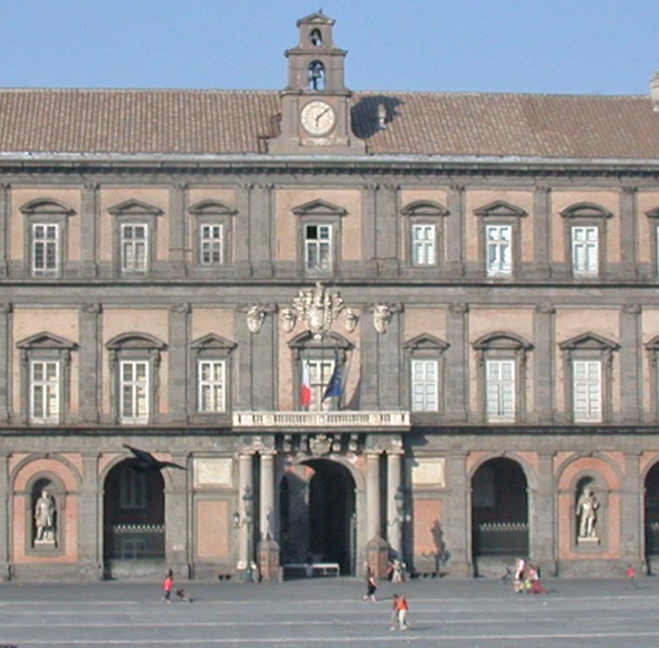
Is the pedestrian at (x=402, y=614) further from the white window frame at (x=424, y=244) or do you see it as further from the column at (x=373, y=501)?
the white window frame at (x=424, y=244)

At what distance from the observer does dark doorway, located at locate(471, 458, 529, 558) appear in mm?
96938

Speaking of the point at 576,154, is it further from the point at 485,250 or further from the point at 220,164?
the point at 220,164

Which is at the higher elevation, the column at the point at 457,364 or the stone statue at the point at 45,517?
the column at the point at 457,364

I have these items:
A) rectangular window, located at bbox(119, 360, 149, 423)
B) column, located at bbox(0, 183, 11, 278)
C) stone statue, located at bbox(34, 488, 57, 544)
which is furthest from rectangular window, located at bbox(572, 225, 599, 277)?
stone statue, located at bbox(34, 488, 57, 544)

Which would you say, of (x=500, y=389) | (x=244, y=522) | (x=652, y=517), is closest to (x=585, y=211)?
(x=500, y=389)

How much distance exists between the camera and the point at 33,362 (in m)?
94.9

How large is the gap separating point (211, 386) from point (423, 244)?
9845 millimetres

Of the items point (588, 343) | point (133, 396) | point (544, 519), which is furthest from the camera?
point (588, 343)

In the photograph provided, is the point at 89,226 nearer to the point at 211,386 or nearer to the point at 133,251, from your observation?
the point at 133,251

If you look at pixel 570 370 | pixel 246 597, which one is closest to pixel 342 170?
pixel 570 370

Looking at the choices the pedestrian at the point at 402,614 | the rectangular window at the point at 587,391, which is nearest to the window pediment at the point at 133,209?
the rectangular window at the point at 587,391

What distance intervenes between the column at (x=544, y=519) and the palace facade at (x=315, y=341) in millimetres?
86

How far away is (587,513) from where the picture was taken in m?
96.5

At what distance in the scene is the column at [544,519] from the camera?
9600 centimetres
